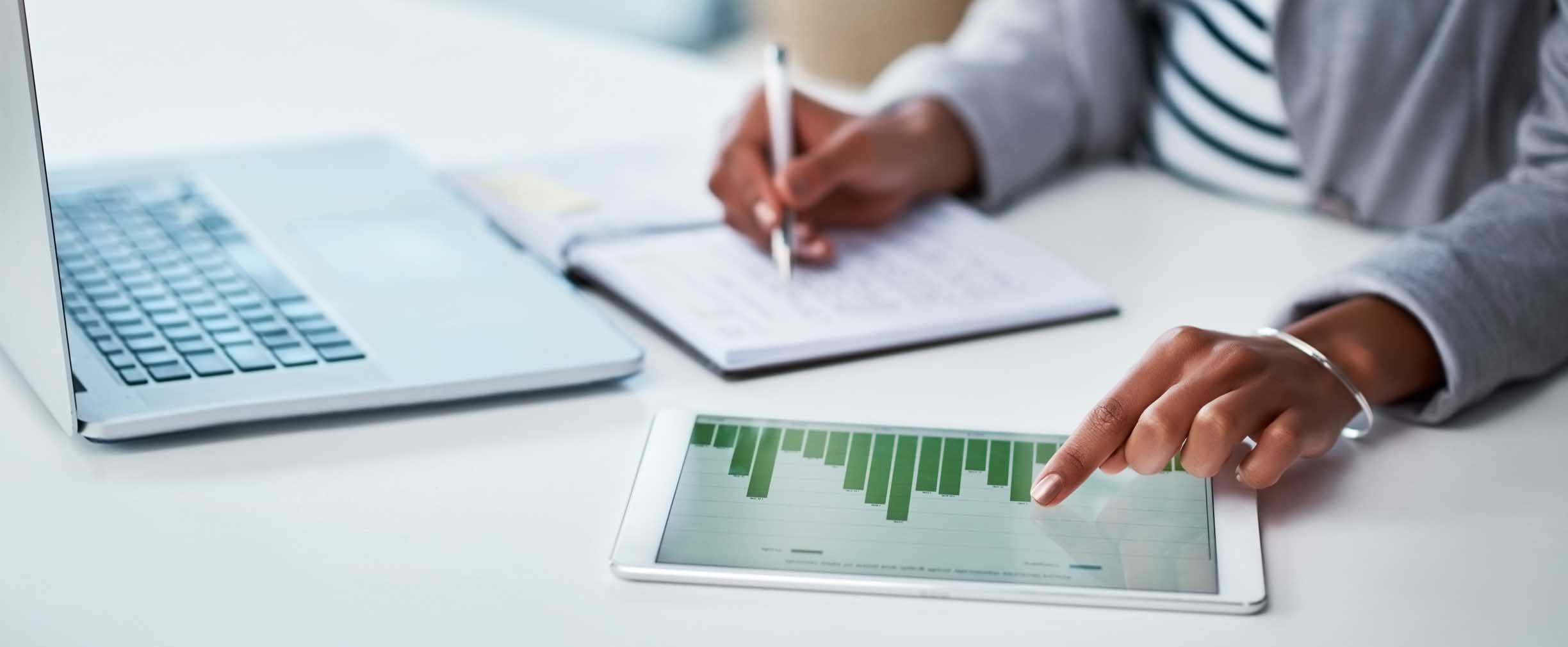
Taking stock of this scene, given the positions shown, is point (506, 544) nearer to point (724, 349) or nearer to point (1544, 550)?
point (724, 349)

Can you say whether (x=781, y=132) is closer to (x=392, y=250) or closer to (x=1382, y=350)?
(x=392, y=250)

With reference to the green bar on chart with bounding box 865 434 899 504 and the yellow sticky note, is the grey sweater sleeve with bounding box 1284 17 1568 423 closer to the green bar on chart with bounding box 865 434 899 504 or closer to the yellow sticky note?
the green bar on chart with bounding box 865 434 899 504

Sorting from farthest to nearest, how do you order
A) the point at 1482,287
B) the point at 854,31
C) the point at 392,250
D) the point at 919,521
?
the point at 854,31 < the point at 392,250 < the point at 1482,287 < the point at 919,521

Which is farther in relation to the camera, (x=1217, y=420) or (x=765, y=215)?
(x=765, y=215)

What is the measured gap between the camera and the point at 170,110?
3.65 feet

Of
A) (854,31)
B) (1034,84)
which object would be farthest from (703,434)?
(854,31)

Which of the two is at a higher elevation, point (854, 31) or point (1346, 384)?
point (1346, 384)

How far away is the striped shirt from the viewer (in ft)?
3.04

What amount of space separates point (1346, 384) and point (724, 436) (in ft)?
0.88

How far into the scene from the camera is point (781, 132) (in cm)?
88

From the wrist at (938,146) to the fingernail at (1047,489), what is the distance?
0.36m

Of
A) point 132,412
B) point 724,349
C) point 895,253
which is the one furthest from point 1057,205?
point 132,412

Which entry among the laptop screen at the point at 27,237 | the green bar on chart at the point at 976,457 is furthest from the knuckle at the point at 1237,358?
the laptop screen at the point at 27,237

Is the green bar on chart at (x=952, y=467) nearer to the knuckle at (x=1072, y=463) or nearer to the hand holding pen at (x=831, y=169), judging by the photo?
the knuckle at (x=1072, y=463)
